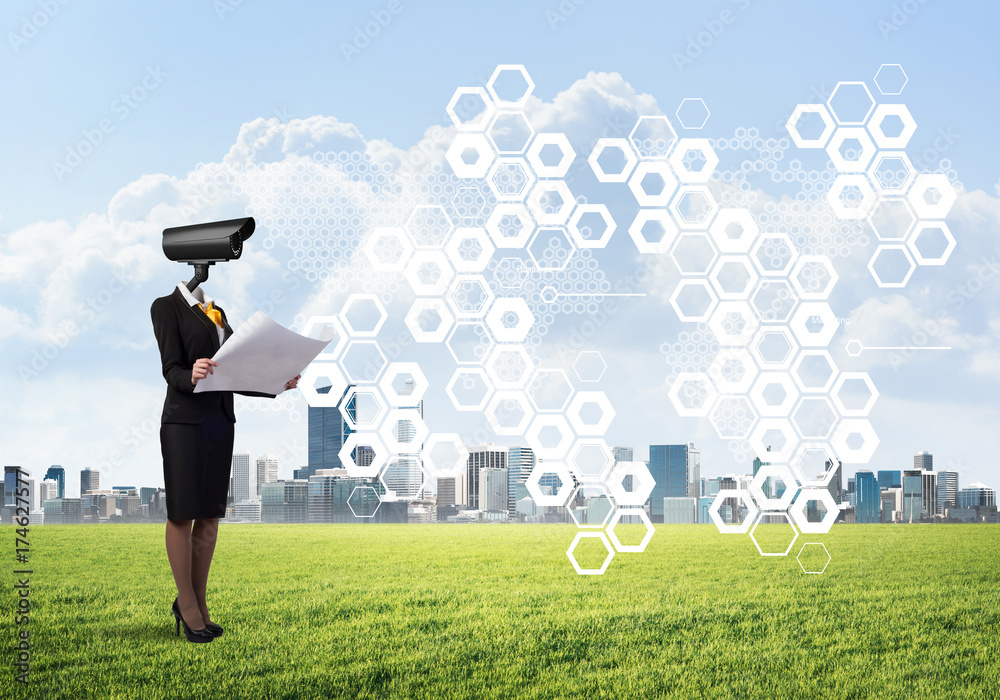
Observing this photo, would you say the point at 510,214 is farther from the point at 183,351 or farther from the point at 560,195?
the point at 183,351

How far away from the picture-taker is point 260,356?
2.96 metres

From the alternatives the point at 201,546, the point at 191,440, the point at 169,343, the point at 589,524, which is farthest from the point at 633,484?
the point at 169,343

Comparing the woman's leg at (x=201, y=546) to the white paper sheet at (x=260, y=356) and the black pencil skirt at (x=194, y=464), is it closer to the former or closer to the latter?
the black pencil skirt at (x=194, y=464)

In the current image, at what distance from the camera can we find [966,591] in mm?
4523

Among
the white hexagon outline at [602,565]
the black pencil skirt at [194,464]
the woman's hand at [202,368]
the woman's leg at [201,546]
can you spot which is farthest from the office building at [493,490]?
the woman's hand at [202,368]

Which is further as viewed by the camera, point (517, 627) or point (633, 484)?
point (633, 484)

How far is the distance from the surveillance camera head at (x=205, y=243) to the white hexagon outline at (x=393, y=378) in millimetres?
2087

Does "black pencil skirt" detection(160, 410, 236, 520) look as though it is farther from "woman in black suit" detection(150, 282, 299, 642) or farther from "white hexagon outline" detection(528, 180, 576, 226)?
"white hexagon outline" detection(528, 180, 576, 226)

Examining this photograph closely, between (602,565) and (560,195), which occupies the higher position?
(560,195)

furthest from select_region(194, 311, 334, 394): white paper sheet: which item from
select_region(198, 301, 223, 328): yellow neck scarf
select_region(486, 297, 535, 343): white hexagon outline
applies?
select_region(486, 297, 535, 343): white hexagon outline

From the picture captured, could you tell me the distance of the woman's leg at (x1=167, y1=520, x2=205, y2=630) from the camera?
315cm

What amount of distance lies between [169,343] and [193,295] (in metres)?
0.24

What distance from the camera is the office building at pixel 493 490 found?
652cm

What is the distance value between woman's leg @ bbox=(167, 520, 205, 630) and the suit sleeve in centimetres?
57
